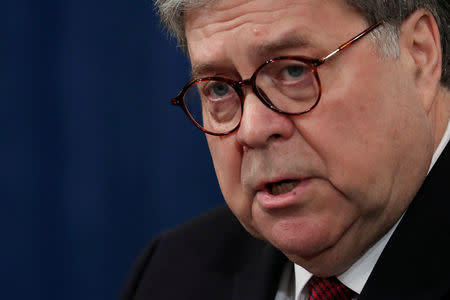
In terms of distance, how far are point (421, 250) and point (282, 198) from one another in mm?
293

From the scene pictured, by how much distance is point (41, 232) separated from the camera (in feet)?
7.50

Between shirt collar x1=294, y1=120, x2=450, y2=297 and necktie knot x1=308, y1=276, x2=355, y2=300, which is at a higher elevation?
shirt collar x1=294, y1=120, x2=450, y2=297

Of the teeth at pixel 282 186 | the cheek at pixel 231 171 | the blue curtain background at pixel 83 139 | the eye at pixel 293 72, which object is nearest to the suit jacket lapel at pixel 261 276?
the cheek at pixel 231 171

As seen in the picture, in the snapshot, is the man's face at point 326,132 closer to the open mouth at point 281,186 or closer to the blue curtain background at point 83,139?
the open mouth at point 281,186

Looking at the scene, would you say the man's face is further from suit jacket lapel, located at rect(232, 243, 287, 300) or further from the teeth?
suit jacket lapel, located at rect(232, 243, 287, 300)

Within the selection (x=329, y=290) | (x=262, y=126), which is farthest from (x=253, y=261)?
(x=262, y=126)

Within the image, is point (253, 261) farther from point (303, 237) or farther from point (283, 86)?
Result: point (283, 86)

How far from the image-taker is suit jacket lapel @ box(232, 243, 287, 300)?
1.55 m

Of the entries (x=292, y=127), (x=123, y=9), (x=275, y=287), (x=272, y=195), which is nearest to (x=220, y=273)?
(x=275, y=287)

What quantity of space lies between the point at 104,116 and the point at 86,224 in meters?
0.39

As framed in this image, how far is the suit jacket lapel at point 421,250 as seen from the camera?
1.25 meters

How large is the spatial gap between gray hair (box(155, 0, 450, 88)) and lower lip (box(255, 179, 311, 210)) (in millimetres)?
295

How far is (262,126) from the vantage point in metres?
1.22

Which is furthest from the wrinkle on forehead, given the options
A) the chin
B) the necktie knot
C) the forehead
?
the necktie knot
